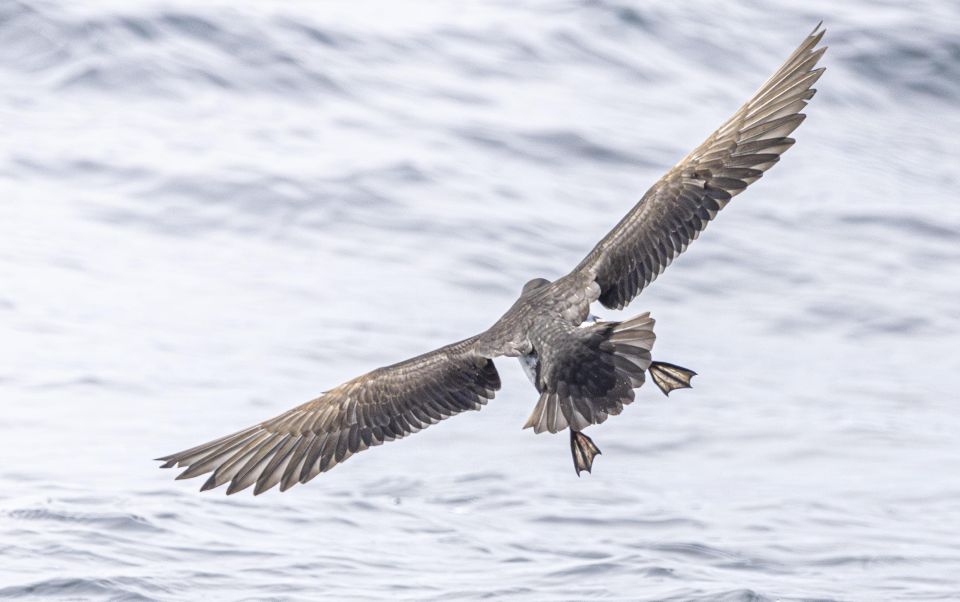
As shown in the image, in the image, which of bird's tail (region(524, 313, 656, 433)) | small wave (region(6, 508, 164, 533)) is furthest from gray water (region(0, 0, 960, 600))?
bird's tail (region(524, 313, 656, 433))

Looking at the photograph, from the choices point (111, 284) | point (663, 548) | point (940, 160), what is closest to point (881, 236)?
point (940, 160)

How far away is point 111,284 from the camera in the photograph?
10.4 metres

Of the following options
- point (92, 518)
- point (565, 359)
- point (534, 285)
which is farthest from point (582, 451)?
point (92, 518)

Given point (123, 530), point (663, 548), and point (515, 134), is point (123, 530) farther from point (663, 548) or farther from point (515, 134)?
point (515, 134)

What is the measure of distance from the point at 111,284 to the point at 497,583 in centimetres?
409

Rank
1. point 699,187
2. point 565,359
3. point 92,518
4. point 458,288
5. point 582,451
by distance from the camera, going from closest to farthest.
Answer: point 565,359, point 582,451, point 699,187, point 92,518, point 458,288

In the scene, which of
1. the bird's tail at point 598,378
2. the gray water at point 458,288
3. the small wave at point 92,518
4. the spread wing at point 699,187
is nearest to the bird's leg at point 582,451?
the spread wing at point 699,187

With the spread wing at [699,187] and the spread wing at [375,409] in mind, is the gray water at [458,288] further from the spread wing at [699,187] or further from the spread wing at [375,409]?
the spread wing at [699,187]

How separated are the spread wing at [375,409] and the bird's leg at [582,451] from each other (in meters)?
0.48

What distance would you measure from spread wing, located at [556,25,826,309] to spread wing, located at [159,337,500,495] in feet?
2.04

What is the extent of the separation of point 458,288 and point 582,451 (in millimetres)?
4524

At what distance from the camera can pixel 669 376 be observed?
6.86m

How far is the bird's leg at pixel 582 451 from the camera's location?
650 centimetres

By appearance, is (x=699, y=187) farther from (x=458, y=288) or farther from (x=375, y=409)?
(x=458, y=288)
